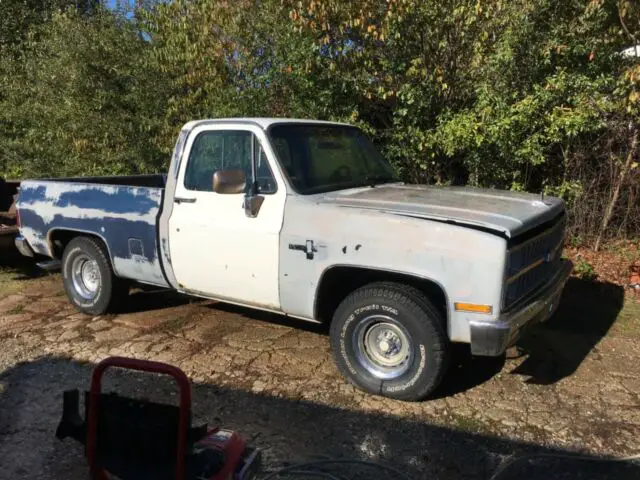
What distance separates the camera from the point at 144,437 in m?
2.60

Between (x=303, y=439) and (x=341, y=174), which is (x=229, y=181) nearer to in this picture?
(x=341, y=174)

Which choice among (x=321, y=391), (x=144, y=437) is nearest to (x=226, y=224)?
(x=321, y=391)

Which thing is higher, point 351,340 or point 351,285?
point 351,285

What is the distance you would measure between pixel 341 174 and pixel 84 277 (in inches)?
117

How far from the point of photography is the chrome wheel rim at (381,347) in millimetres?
3938

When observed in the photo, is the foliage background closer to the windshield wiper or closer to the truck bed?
the windshield wiper

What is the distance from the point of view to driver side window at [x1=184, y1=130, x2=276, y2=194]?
14.5 ft

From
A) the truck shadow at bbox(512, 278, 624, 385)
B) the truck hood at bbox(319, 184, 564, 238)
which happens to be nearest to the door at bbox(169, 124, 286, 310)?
the truck hood at bbox(319, 184, 564, 238)

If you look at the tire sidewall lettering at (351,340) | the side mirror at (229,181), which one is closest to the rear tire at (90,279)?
the side mirror at (229,181)

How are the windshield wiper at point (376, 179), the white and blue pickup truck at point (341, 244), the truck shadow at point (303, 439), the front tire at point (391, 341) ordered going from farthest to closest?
the windshield wiper at point (376, 179) < the front tire at point (391, 341) < the white and blue pickup truck at point (341, 244) < the truck shadow at point (303, 439)

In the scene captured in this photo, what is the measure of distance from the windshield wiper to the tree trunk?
3.79 m

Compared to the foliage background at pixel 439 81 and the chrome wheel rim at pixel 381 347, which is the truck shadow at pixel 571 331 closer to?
the chrome wheel rim at pixel 381 347

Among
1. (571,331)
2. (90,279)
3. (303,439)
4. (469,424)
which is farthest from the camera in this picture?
(90,279)

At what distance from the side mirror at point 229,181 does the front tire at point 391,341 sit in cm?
115
